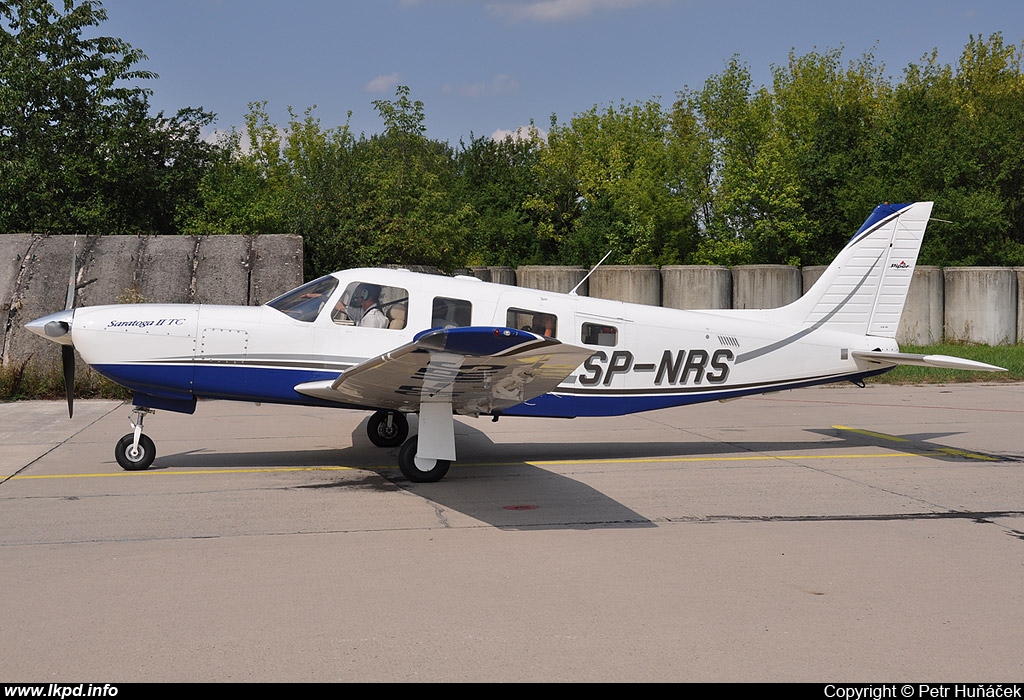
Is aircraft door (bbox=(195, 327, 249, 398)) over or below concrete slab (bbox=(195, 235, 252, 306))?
below

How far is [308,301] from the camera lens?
9453 mm

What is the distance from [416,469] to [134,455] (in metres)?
3.13

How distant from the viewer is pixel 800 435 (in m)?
12.1

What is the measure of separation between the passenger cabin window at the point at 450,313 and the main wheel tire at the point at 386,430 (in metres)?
1.88

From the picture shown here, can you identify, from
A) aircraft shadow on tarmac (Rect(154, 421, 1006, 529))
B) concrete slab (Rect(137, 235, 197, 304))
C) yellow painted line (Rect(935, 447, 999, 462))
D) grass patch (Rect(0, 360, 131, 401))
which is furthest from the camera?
concrete slab (Rect(137, 235, 197, 304))

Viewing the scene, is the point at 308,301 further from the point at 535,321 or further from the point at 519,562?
the point at 519,562

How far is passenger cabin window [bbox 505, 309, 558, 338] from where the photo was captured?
9.61 meters

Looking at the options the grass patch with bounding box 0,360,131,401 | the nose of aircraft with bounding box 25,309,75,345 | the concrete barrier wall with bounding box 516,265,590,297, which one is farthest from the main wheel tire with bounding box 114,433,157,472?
the concrete barrier wall with bounding box 516,265,590,297

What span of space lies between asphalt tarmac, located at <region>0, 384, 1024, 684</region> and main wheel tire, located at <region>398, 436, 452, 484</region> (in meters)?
0.13

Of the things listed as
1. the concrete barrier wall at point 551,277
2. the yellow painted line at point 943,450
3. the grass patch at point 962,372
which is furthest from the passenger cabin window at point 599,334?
the concrete barrier wall at point 551,277

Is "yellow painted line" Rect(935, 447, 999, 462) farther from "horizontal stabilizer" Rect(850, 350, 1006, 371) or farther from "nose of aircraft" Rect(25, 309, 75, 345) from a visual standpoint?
"nose of aircraft" Rect(25, 309, 75, 345)

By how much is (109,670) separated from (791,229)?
108 ft

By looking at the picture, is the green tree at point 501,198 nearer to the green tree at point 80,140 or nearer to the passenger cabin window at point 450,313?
the green tree at point 80,140

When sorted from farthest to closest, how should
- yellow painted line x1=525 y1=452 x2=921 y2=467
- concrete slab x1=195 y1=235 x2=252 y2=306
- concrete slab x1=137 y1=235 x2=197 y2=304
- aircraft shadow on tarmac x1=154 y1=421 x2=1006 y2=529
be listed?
concrete slab x1=195 y1=235 x2=252 y2=306, concrete slab x1=137 y1=235 x2=197 y2=304, yellow painted line x1=525 y1=452 x2=921 y2=467, aircraft shadow on tarmac x1=154 y1=421 x2=1006 y2=529
